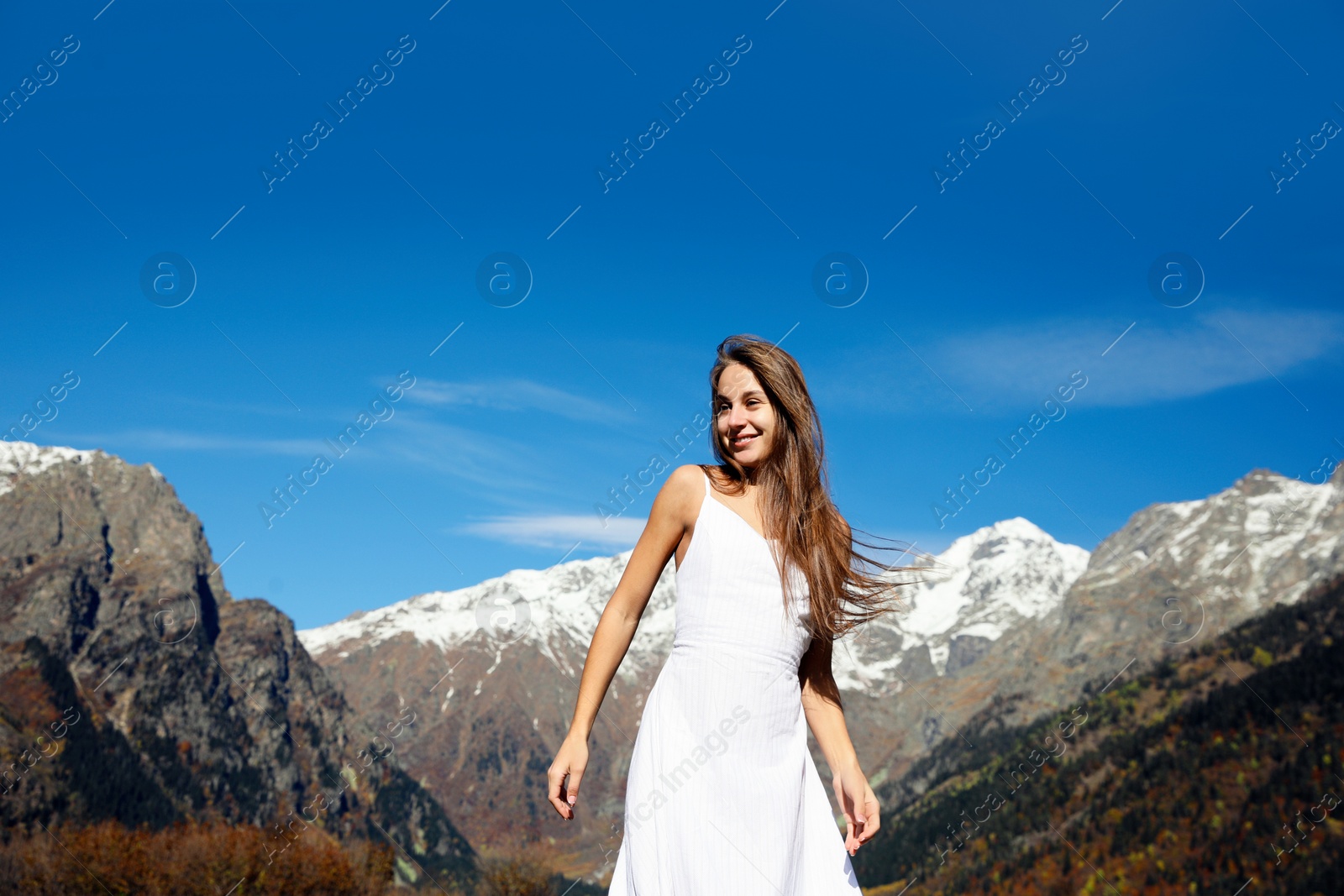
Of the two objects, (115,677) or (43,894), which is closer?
(43,894)

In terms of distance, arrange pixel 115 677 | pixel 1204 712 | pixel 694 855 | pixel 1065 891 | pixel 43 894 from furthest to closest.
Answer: pixel 115 677
pixel 1204 712
pixel 1065 891
pixel 43 894
pixel 694 855

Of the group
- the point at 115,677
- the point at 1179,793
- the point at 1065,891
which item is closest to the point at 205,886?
the point at 1065,891

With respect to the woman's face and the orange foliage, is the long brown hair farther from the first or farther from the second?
the orange foliage

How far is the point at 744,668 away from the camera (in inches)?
136

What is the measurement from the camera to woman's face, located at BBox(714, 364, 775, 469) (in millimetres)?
3857

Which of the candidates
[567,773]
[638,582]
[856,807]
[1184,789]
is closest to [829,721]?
[856,807]

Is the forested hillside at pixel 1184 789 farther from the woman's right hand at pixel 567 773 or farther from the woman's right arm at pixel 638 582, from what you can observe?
the woman's right hand at pixel 567 773

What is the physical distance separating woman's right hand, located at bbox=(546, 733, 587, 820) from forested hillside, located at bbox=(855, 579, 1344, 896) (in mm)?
130042

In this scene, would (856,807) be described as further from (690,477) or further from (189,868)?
(189,868)

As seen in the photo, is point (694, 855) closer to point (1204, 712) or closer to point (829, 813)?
point (829, 813)

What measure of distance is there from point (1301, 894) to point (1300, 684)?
1723 inches

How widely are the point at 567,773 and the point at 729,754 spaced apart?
53cm

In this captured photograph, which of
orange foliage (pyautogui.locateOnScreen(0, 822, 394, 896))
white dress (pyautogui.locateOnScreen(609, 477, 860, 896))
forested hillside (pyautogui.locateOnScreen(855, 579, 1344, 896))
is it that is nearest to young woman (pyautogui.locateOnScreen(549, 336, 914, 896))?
white dress (pyautogui.locateOnScreen(609, 477, 860, 896))

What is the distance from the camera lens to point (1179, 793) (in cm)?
14150
